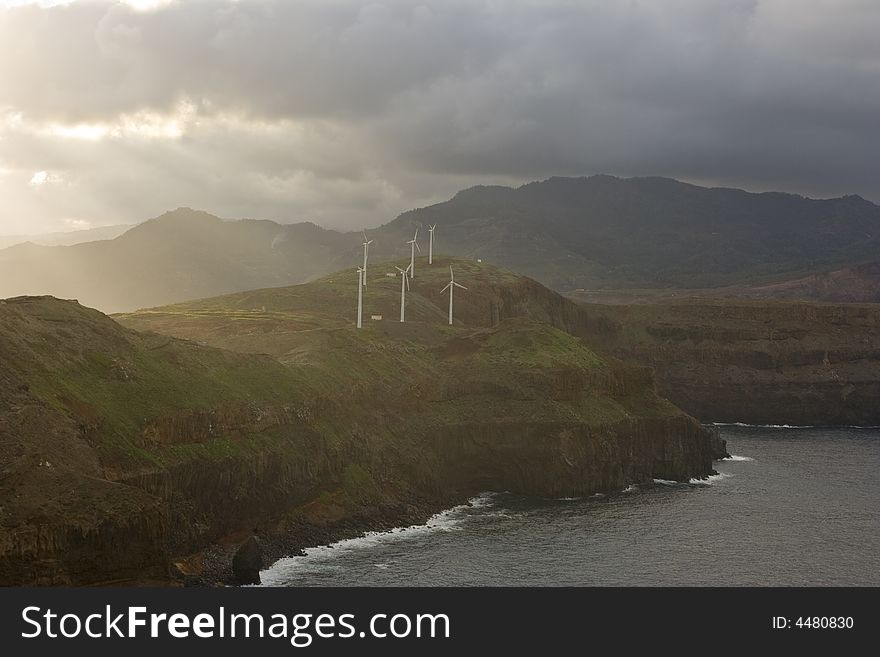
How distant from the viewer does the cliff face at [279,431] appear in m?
73.0

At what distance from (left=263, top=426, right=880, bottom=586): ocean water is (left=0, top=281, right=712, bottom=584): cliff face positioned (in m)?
6.26

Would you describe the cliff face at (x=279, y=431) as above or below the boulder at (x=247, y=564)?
above

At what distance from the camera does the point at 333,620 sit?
54.4m

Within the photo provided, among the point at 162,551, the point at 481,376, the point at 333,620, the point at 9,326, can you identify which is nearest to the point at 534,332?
the point at 481,376

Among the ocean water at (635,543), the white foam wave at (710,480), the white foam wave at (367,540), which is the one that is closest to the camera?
the white foam wave at (367,540)

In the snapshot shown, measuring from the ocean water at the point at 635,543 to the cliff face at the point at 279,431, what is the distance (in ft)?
20.5

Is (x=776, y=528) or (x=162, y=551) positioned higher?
(x=162, y=551)

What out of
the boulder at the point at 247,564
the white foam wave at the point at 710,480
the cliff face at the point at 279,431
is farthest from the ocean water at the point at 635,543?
the cliff face at the point at 279,431

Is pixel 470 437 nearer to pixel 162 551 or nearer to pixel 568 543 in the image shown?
pixel 568 543

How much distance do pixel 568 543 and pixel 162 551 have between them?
55.1 meters

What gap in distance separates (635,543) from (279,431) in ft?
139

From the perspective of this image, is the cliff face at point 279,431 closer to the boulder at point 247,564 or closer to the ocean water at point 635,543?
the boulder at point 247,564

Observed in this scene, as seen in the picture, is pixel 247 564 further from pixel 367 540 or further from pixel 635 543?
pixel 635 543

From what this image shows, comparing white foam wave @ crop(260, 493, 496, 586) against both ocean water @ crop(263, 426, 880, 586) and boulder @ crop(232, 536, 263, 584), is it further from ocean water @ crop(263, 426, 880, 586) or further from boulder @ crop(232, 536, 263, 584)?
boulder @ crop(232, 536, 263, 584)
